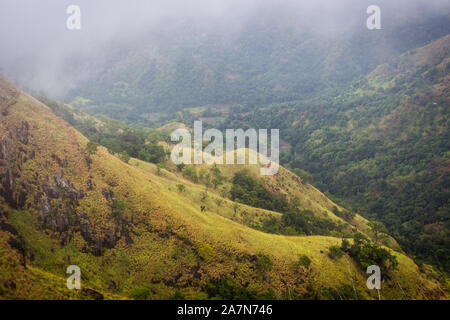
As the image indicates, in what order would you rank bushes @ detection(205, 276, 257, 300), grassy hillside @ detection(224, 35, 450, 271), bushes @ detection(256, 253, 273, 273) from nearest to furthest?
1. bushes @ detection(205, 276, 257, 300)
2. bushes @ detection(256, 253, 273, 273)
3. grassy hillside @ detection(224, 35, 450, 271)

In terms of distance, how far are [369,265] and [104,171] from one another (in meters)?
45.8

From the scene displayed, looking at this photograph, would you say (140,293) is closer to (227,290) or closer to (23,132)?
(227,290)

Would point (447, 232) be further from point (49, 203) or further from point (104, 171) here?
point (49, 203)

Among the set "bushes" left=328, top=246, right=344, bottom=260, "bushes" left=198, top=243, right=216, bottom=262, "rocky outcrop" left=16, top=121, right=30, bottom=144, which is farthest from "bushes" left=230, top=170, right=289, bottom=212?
"rocky outcrop" left=16, top=121, right=30, bottom=144

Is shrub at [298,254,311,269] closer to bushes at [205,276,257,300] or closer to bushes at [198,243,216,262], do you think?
bushes at [205,276,257,300]

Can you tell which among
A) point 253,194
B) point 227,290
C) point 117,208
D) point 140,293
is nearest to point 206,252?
point 227,290

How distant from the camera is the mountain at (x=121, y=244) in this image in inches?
1198

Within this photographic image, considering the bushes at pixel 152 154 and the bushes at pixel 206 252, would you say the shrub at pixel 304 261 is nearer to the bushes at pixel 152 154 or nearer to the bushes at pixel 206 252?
the bushes at pixel 206 252

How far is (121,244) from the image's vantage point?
36.8 meters

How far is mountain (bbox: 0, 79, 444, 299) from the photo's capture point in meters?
30.4

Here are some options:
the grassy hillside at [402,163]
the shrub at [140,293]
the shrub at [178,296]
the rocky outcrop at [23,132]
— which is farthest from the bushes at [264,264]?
the grassy hillside at [402,163]

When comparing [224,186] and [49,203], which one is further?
[224,186]

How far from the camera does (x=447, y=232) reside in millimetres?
93812
